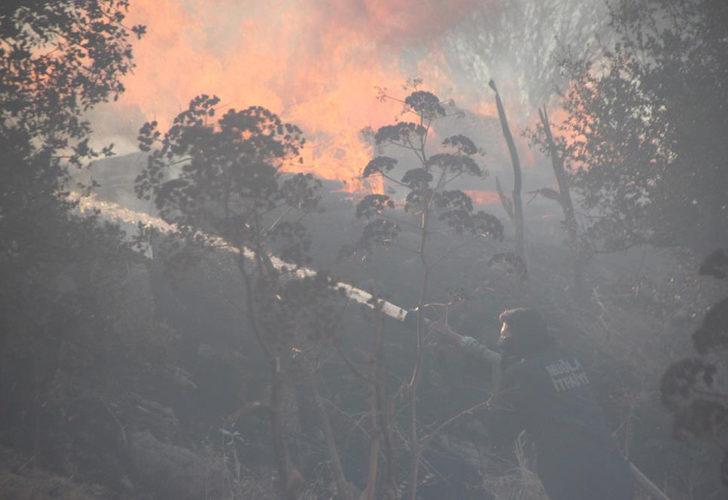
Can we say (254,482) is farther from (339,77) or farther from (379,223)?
(339,77)

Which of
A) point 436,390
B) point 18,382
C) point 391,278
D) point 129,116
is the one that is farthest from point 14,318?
point 129,116

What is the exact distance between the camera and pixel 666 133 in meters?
14.7

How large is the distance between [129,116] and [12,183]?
3432 cm

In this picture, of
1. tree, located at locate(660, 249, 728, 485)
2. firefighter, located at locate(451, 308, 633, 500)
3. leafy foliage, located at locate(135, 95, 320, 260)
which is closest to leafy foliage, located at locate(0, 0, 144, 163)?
leafy foliage, located at locate(135, 95, 320, 260)

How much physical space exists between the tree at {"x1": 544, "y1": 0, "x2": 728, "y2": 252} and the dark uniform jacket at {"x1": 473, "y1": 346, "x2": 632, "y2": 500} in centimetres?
941

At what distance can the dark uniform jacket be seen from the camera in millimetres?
6945

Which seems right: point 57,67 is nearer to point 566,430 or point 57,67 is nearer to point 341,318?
point 341,318

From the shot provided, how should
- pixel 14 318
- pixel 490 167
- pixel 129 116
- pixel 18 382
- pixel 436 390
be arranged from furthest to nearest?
pixel 490 167 < pixel 129 116 < pixel 436 390 < pixel 18 382 < pixel 14 318

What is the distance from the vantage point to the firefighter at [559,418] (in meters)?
6.97

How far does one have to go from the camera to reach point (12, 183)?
770cm

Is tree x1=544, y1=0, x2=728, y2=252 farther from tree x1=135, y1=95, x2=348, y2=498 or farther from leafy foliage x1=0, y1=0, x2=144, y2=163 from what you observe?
leafy foliage x1=0, y1=0, x2=144, y2=163

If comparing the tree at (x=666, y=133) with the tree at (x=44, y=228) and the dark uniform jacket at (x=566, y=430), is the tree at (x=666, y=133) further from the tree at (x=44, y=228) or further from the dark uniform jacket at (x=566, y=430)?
the tree at (x=44, y=228)

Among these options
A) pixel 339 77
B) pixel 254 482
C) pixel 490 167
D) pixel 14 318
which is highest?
pixel 339 77

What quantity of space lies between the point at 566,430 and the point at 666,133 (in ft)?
36.7
